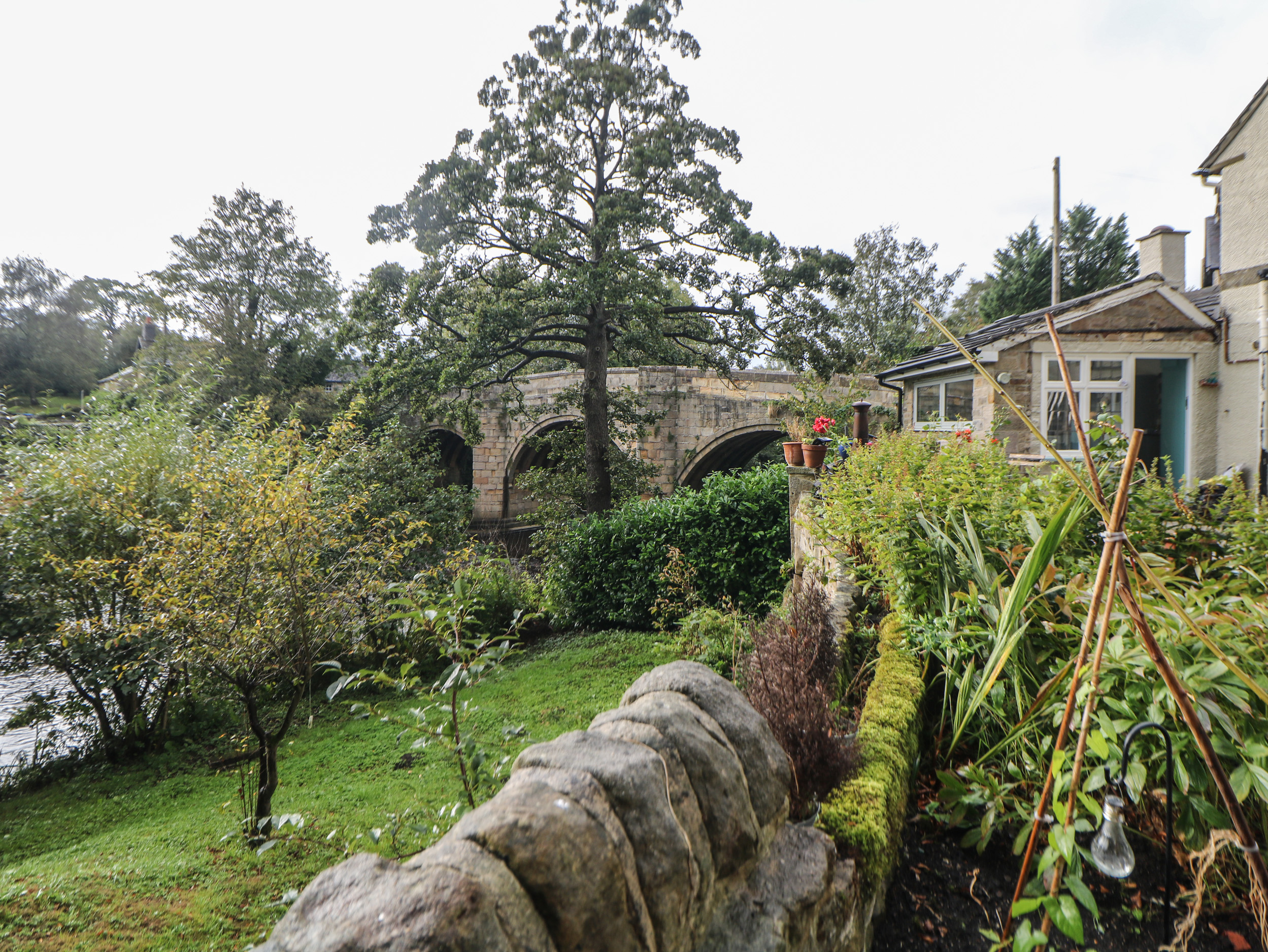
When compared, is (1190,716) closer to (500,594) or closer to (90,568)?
(90,568)

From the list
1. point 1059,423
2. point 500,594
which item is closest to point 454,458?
point 500,594

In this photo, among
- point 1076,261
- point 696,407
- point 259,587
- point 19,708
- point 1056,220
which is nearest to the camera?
point 259,587

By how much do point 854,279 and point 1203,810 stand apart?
29873mm

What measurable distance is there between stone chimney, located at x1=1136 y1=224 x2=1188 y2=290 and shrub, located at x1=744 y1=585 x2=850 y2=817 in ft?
35.2

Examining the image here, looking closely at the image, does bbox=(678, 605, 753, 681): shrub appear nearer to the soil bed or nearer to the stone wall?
the soil bed

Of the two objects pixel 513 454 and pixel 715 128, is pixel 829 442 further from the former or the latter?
pixel 513 454

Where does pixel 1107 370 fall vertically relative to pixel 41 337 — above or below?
below

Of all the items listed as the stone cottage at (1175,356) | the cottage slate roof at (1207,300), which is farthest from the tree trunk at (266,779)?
the cottage slate roof at (1207,300)

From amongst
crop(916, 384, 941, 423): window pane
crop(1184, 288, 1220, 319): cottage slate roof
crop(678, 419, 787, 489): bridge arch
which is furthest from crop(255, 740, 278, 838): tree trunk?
crop(678, 419, 787, 489): bridge arch

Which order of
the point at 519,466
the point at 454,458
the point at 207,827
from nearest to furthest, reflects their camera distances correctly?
1. the point at 207,827
2. the point at 519,466
3. the point at 454,458

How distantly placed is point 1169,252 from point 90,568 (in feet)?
45.6

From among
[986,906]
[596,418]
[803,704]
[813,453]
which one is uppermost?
[596,418]

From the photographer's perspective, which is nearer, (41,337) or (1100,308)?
(1100,308)

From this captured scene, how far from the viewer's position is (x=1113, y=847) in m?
1.29
